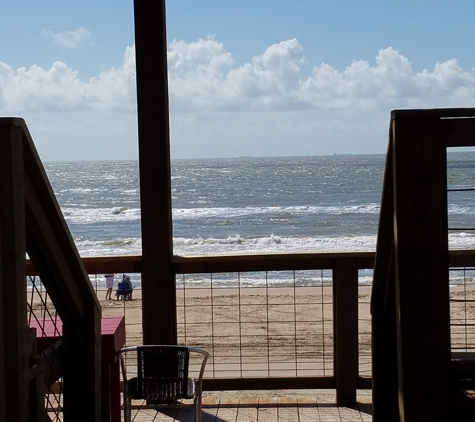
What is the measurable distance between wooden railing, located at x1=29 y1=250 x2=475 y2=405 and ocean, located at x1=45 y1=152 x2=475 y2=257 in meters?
7.47

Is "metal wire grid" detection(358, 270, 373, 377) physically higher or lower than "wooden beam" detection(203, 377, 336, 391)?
lower

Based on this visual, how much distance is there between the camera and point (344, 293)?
11.8 ft

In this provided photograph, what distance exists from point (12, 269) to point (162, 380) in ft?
4.46

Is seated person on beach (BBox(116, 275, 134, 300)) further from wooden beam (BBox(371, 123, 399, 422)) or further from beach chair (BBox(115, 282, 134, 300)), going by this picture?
wooden beam (BBox(371, 123, 399, 422))

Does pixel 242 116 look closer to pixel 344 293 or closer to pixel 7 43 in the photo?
pixel 7 43

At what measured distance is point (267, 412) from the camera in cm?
360

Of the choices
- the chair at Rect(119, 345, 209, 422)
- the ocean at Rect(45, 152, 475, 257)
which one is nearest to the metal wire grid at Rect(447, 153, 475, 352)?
the ocean at Rect(45, 152, 475, 257)

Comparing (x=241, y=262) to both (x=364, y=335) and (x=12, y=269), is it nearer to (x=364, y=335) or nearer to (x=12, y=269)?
(x=12, y=269)

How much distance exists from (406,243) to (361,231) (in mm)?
19117

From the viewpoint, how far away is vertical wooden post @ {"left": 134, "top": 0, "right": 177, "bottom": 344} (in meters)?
3.53

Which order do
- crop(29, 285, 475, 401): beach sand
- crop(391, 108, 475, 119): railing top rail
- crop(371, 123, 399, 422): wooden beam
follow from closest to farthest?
crop(391, 108, 475, 119): railing top rail → crop(371, 123, 399, 422): wooden beam → crop(29, 285, 475, 401): beach sand

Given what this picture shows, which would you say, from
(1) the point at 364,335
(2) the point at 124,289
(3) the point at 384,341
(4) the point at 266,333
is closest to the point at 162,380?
(3) the point at 384,341

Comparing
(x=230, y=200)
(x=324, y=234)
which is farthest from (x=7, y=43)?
(x=324, y=234)

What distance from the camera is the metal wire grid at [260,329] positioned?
658cm
